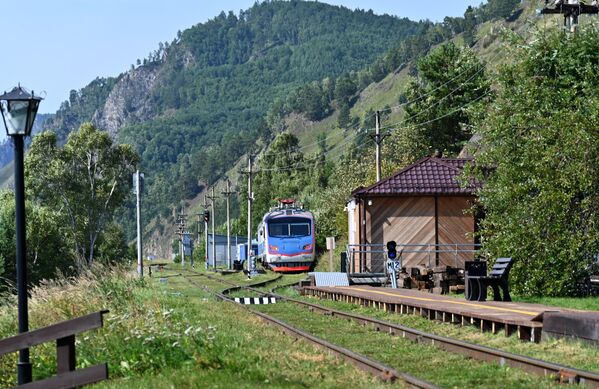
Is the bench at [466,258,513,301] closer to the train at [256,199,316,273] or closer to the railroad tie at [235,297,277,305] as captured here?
the railroad tie at [235,297,277,305]

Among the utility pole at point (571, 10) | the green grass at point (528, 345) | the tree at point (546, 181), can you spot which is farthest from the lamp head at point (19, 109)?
the utility pole at point (571, 10)

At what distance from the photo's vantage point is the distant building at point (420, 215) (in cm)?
3734

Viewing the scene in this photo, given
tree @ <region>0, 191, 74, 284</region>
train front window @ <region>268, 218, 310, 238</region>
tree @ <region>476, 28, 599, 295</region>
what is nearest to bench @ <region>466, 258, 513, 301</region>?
tree @ <region>476, 28, 599, 295</region>

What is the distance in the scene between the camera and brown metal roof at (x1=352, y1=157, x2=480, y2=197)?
3719 centimetres

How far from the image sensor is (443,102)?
75.0 metres

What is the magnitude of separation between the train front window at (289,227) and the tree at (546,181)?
2949cm

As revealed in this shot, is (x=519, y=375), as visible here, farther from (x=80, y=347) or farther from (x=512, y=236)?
(x=512, y=236)

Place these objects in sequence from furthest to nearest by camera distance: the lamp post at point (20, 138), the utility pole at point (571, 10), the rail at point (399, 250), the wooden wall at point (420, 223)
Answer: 1. the wooden wall at point (420, 223)
2. the rail at point (399, 250)
3. the utility pole at point (571, 10)
4. the lamp post at point (20, 138)

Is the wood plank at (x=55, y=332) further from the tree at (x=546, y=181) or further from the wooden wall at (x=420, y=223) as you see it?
the wooden wall at (x=420, y=223)

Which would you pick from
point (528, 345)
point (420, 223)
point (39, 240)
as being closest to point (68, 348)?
point (528, 345)

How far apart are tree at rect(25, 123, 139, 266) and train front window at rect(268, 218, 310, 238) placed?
2054 centimetres

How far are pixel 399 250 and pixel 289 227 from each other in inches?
824

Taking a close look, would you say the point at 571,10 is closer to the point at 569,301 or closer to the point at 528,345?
the point at 569,301

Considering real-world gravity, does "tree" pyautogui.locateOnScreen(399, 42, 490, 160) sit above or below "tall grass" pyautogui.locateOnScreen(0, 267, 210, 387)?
above
